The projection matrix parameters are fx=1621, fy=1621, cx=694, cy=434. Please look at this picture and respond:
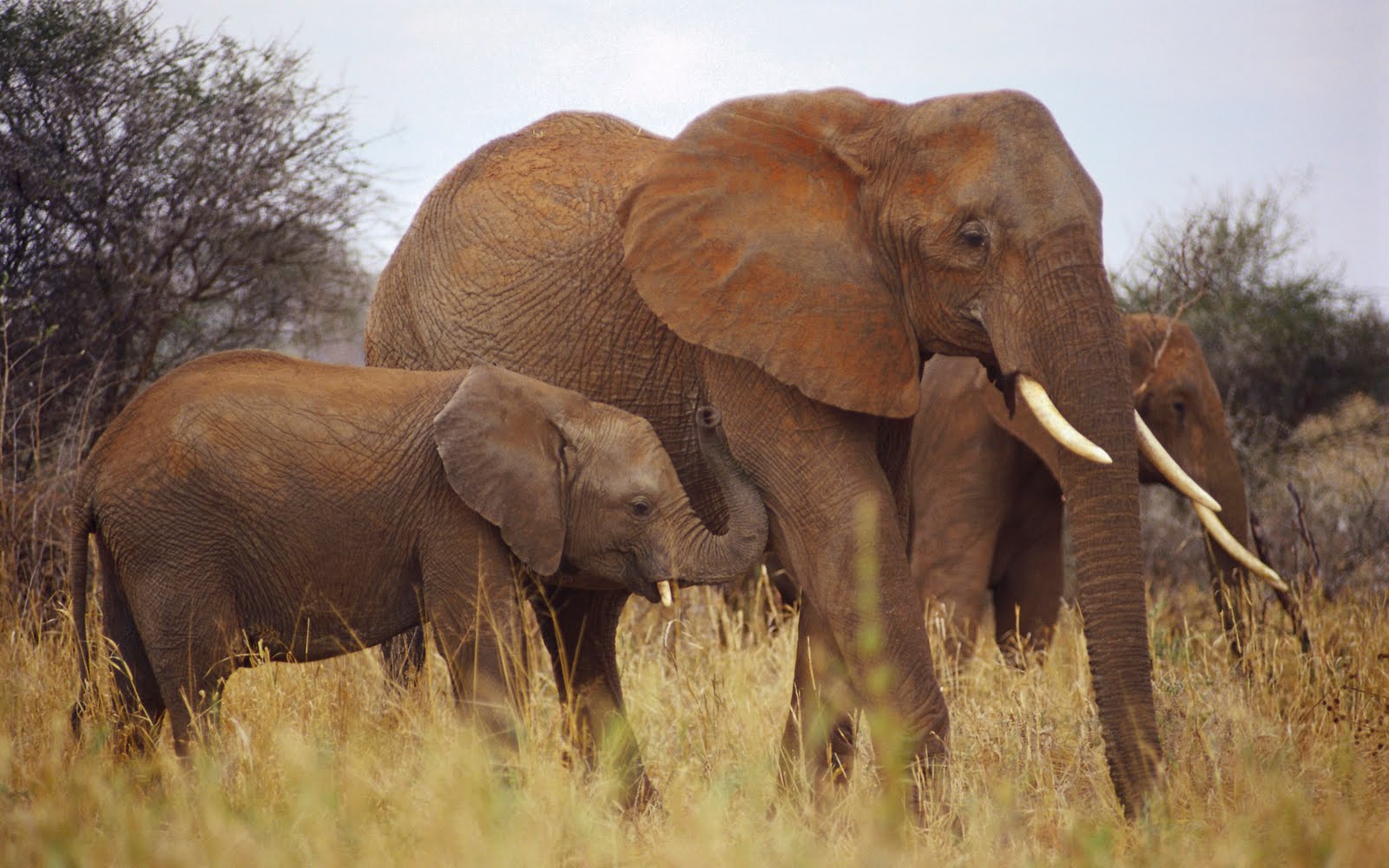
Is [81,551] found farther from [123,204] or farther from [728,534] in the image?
[123,204]

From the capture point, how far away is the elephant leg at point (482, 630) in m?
5.01

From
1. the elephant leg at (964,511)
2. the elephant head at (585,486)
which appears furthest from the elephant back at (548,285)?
the elephant leg at (964,511)

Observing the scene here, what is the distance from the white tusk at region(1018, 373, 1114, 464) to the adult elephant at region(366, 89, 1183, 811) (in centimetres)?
5

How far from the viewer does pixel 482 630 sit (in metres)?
5.05

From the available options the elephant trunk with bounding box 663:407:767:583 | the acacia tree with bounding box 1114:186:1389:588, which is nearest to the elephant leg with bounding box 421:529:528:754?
the elephant trunk with bounding box 663:407:767:583

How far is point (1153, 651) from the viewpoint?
23.4 feet

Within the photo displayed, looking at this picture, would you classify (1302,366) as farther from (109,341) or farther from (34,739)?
(34,739)

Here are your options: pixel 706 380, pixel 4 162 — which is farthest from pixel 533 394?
pixel 4 162

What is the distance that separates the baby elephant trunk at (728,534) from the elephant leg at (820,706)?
0.49 m

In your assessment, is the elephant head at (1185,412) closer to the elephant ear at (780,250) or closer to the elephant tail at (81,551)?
the elephant ear at (780,250)

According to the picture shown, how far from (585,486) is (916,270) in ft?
4.17

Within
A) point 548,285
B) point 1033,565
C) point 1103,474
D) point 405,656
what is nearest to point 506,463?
point 548,285

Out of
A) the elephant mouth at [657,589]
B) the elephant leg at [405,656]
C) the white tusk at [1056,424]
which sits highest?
the white tusk at [1056,424]

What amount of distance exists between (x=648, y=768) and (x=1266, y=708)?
2364mm
